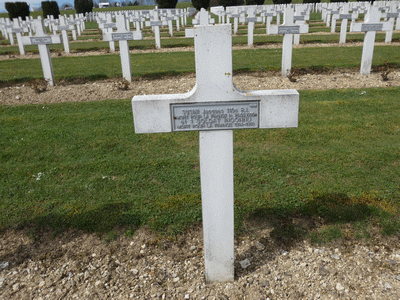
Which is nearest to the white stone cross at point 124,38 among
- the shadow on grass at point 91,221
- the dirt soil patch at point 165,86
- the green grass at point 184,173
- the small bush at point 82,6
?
the dirt soil patch at point 165,86

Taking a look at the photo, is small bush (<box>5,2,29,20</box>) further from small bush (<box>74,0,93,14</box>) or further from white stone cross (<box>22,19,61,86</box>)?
white stone cross (<box>22,19,61,86</box>)

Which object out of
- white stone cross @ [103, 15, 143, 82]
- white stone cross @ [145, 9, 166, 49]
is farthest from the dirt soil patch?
white stone cross @ [145, 9, 166, 49]

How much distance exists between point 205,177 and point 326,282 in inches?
54.7

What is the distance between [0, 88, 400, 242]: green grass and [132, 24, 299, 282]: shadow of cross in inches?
49.2

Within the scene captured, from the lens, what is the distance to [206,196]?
8.99 feet

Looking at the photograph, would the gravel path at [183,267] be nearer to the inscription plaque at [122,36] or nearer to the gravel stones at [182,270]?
the gravel stones at [182,270]

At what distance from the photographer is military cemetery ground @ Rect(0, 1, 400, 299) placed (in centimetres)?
260

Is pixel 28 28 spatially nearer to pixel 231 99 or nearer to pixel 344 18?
pixel 344 18

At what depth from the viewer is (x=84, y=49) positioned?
17609 mm

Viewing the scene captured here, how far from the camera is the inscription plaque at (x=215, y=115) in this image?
2.51 meters

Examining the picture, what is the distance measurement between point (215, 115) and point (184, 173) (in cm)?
241

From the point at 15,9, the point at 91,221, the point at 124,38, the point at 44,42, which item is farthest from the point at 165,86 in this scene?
the point at 15,9

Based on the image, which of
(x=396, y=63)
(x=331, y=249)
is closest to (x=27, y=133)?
(x=331, y=249)

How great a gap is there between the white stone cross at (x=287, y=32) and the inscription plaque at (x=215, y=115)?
844 cm
